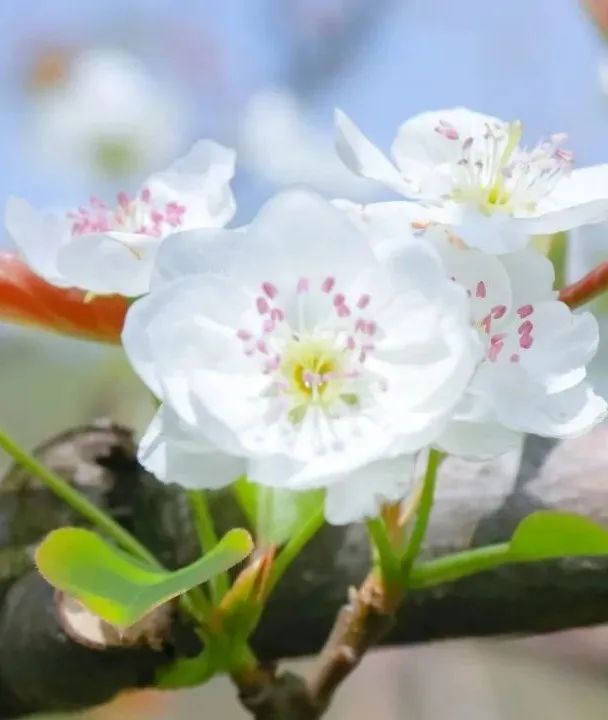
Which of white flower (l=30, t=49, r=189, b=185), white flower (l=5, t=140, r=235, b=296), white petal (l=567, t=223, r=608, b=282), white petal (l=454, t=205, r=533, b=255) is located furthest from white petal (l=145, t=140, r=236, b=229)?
white flower (l=30, t=49, r=189, b=185)

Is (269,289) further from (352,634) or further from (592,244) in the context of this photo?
(592,244)

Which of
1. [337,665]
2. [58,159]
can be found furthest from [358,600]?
[58,159]

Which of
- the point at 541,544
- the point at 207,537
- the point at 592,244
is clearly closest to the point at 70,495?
the point at 207,537

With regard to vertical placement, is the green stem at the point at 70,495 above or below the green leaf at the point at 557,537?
below

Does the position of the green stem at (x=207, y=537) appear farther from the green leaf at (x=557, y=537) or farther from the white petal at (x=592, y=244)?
the white petal at (x=592, y=244)

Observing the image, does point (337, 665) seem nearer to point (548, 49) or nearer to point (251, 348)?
point (251, 348)

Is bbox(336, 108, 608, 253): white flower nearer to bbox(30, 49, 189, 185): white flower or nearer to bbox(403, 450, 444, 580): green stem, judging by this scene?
bbox(403, 450, 444, 580): green stem

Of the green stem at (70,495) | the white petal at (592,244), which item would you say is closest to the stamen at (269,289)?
the green stem at (70,495)
